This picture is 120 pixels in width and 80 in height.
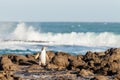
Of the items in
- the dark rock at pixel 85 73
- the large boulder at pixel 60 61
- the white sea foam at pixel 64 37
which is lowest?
the white sea foam at pixel 64 37

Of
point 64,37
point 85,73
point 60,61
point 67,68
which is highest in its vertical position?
point 60,61

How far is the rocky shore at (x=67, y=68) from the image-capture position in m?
23.1

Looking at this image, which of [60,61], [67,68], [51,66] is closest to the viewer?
[51,66]

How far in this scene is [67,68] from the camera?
26.6 m

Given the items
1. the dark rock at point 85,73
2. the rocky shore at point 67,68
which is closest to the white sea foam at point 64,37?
the rocky shore at point 67,68

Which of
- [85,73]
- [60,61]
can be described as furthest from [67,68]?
[85,73]

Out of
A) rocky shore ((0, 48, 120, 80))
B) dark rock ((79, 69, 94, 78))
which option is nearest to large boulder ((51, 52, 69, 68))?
rocky shore ((0, 48, 120, 80))

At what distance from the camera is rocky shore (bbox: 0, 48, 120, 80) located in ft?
75.8

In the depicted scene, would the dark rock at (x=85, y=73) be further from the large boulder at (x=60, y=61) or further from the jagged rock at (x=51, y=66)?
the large boulder at (x=60, y=61)

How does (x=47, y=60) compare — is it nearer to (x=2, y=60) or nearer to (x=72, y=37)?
(x=2, y=60)

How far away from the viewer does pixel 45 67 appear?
2656 centimetres

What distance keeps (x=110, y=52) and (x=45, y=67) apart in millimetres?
5002

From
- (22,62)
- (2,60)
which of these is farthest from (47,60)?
(2,60)

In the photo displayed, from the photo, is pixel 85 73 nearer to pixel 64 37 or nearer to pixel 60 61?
pixel 60 61
